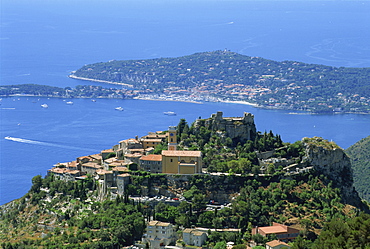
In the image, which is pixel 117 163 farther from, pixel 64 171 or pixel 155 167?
pixel 64 171

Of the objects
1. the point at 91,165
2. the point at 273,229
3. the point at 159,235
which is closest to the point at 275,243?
the point at 273,229

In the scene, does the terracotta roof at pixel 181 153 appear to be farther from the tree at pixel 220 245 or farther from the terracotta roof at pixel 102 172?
the tree at pixel 220 245

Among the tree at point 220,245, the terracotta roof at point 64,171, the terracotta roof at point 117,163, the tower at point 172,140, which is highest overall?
the tower at point 172,140

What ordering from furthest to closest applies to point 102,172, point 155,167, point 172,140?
point 172,140
point 102,172
point 155,167

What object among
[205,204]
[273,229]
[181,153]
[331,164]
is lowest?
[273,229]

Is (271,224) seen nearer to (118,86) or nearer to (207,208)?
(207,208)

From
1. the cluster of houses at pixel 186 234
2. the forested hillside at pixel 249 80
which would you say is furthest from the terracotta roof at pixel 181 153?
the forested hillside at pixel 249 80

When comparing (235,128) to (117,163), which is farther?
(235,128)

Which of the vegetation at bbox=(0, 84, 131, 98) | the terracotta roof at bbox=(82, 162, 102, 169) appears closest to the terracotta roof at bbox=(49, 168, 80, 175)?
A: the terracotta roof at bbox=(82, 162, 102, 169)

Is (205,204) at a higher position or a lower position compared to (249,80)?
lower
